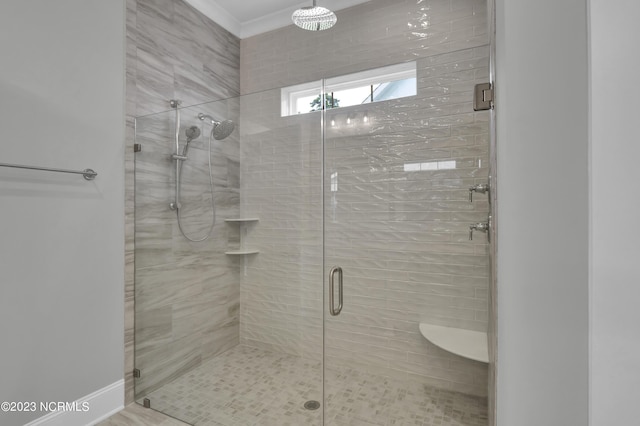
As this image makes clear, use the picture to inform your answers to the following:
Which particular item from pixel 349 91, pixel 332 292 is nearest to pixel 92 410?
Answer: pixel 332 292

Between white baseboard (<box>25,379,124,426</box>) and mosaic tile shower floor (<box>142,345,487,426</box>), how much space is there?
28 cm

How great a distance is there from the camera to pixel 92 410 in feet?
5.63

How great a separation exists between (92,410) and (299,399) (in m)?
1.17

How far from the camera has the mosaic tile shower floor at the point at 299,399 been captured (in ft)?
5.35

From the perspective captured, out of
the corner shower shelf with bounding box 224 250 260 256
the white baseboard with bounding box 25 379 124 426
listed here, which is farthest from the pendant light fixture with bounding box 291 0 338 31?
the white baseboard with bounding box 25 379 124 426

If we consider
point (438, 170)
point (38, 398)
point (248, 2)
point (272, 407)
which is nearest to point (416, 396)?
point (272, 407)

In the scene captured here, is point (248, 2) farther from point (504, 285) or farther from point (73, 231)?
point (504, 285)

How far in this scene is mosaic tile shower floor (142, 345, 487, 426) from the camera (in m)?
1.63

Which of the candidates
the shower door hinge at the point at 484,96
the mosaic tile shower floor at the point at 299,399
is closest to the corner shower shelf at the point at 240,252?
the mosaic tile shower floor at the point at 299,399

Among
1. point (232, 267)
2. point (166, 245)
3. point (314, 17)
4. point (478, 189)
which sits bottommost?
point (232, 267)

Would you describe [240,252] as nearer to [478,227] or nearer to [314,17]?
[478,227]

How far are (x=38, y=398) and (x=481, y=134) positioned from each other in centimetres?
257

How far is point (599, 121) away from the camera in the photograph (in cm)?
37

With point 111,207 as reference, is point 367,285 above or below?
below
